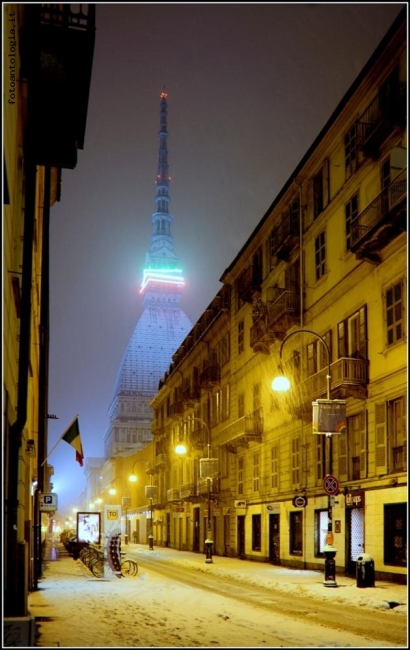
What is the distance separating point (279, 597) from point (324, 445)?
978cm

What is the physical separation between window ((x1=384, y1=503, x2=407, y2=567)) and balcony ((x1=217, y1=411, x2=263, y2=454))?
15.2 m

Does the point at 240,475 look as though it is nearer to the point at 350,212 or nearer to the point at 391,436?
the point at 350,212

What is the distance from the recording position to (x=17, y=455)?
43.3 feet

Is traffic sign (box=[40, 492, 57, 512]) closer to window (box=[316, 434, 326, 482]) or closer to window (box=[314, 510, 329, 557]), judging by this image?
window (box=[314, 510, 329, 557])

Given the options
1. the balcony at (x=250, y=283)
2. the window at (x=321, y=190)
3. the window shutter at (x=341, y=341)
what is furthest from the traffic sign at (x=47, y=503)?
the window at (x=321, y=190)

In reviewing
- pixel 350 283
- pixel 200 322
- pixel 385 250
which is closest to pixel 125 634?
pixel 385 250

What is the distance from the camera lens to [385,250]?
84.5ft

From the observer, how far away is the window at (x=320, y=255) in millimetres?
32062

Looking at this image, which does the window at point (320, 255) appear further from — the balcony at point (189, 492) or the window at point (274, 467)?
the balcony at point (189, 492)

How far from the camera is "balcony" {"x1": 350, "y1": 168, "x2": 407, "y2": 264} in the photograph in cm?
2380

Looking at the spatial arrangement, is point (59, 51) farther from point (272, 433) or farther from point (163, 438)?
point (163, 438)

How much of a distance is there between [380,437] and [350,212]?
8.18 meters

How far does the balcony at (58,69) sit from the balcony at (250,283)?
2739cm

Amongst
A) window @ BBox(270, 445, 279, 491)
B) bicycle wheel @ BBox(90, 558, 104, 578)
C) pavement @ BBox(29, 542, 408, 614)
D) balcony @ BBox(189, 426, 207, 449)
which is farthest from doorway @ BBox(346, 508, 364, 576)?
balcony @ BBox(189, 426, 207, 449)
